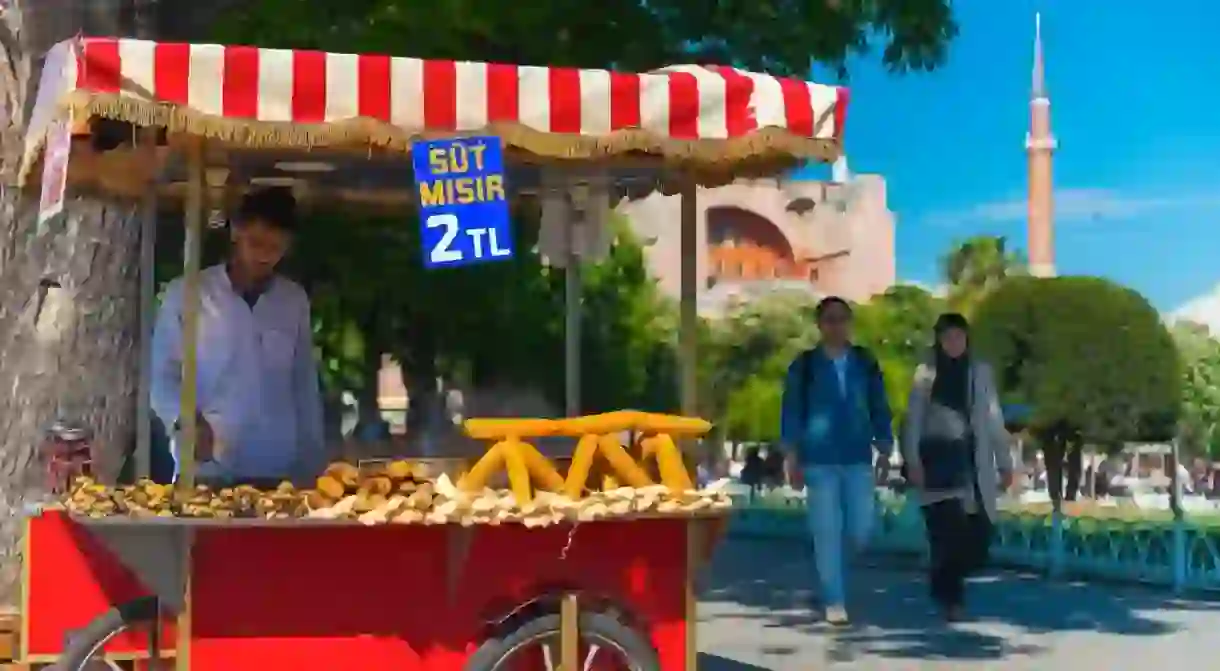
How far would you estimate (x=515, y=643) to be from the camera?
200 inches

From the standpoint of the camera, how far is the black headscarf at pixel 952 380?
9062mm

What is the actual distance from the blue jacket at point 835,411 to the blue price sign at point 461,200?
13.5 feet

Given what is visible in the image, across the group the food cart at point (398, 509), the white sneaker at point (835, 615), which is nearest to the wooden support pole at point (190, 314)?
the food cart at point (398, 509)

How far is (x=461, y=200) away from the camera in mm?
5012

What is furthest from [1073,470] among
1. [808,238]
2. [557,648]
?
[808,238]

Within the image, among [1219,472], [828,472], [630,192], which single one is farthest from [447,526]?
[1219,472]

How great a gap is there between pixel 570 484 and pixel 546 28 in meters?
4.75

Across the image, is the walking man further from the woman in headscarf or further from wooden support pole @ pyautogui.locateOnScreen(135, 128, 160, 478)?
wooden support pole @ pyautogui.locateOnScreen(135, 128, 160, 478)

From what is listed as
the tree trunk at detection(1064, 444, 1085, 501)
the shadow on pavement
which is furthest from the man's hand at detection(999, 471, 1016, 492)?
the tree trunk at detection(1064, 444, 1085, 501)

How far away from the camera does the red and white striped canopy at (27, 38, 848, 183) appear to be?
4.66 metres

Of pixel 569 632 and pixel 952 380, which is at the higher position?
pixel 952 380

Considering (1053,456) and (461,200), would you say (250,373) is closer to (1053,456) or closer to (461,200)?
(461,200)

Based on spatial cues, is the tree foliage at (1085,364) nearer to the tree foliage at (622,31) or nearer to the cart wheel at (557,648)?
the tree foliage at (622,31)

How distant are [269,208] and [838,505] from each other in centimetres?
441
